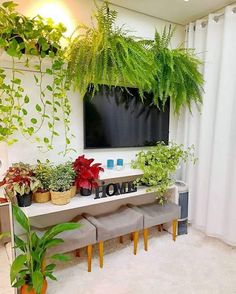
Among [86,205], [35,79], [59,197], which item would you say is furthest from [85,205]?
[35,79]

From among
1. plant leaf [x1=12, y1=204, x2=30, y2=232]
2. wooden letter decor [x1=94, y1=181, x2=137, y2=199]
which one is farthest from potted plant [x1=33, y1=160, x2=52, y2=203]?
wooden letter decor [x1=94, y1=181, x2=137, y2=199]

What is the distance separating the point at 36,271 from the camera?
1.55 meters

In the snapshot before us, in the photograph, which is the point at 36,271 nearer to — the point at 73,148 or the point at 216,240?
the point at 73,148

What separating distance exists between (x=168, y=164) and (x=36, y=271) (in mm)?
1544

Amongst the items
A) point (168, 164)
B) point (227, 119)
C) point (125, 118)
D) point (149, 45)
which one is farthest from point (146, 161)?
point (149, 45)

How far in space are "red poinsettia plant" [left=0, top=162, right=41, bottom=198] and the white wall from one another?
0.26 m

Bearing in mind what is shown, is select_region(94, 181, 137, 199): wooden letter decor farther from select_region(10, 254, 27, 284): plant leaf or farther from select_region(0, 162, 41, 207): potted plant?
select_region(10, 254, 27, 284): plant leaf

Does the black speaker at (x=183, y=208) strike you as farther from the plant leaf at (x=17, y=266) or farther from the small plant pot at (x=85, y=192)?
the plant leaf at (x=17, y=266)

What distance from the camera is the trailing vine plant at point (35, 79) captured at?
5.34 ft

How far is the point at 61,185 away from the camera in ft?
6.19


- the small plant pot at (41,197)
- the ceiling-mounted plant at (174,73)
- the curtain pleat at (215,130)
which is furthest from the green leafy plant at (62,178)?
the curtain pleat at (215,130)

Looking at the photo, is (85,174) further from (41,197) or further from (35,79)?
(35,79)

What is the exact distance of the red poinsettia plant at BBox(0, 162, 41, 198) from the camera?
1725 millimetres

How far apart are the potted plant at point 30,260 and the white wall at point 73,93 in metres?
0.62
